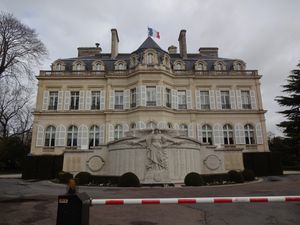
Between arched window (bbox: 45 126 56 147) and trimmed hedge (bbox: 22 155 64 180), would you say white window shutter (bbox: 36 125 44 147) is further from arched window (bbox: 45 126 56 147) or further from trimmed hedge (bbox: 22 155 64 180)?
trimmed hedge (bbox: 22 155 64 180)

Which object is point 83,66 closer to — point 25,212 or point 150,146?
point 150,146

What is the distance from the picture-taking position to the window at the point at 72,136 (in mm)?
25828

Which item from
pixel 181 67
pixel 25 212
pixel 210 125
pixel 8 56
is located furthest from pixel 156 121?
pixel 25 212

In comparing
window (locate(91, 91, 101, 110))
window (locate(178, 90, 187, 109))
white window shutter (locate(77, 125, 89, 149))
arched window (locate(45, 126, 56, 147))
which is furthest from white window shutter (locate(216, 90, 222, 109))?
arched window (locate(45, 126, 56, 147))

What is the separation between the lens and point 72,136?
85.3 feet

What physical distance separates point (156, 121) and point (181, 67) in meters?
8.51

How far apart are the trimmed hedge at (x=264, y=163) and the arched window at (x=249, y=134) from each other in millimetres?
2072

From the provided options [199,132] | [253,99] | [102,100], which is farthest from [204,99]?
[102,100]

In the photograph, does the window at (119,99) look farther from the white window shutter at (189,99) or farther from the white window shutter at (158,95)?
the white window shutter at (189,99)

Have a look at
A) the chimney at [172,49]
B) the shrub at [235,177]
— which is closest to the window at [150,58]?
the chimney at [172,49]

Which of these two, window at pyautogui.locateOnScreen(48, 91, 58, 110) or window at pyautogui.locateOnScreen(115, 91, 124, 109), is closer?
window at pyautogui.locateOnScreen(115, 91, 124, 109)

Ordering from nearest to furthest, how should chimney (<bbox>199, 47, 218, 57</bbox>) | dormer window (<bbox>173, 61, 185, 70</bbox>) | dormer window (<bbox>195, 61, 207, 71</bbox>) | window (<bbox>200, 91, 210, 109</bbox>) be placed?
window (<bbox>200, 91, 210, 109</bbox>) < dormer window (<bbox>173, 61, 185, 70</bbox>) < dormer window (<bbox>195, 61, 207, 71</bbox>) < chimney (<bbox>199, 47, 218, 57</bbox>)

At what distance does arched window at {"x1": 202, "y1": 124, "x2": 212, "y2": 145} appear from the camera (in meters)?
26.3

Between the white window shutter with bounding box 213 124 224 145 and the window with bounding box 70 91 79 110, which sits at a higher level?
the window with bounding box 70 91 79 110
